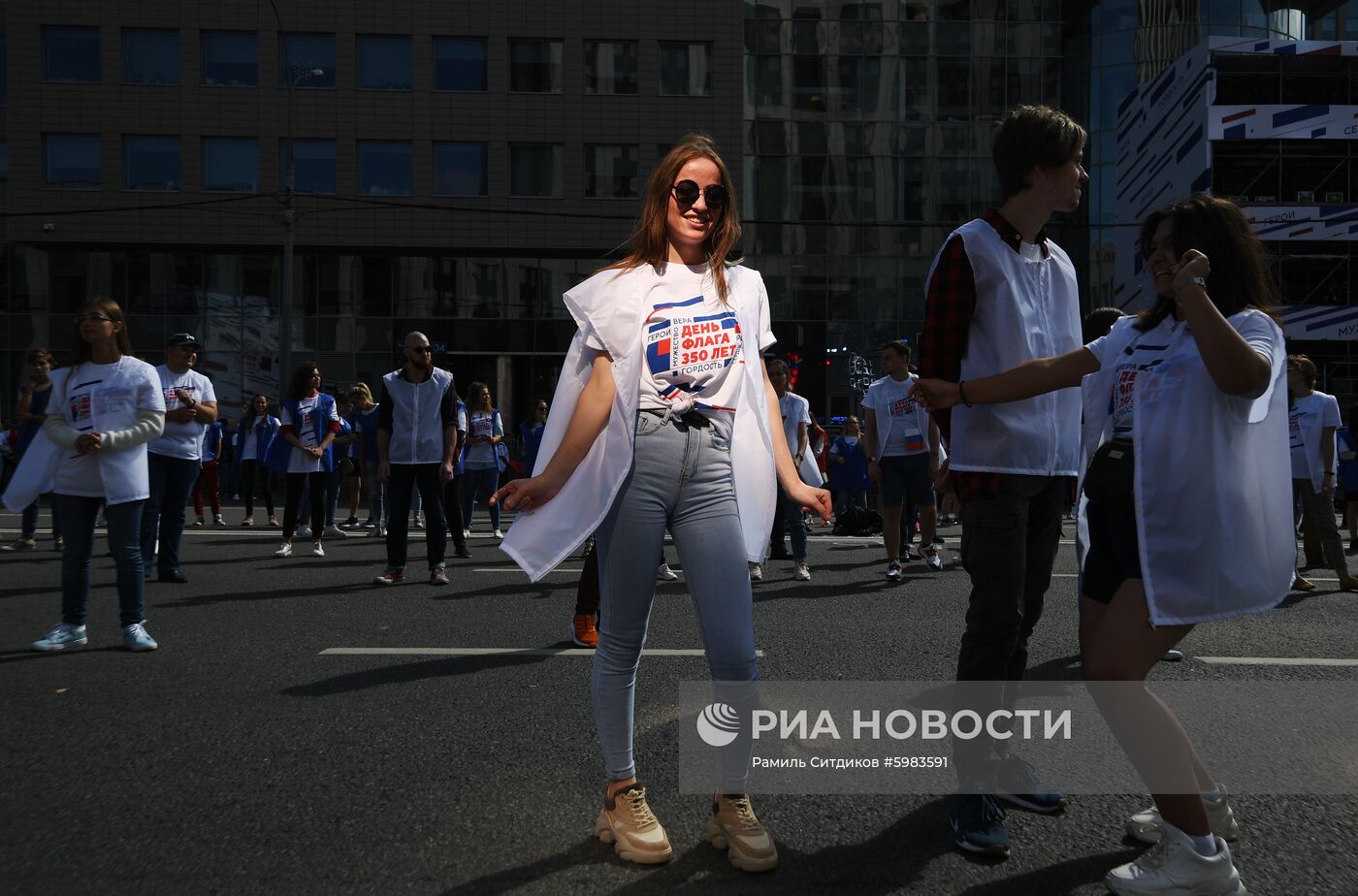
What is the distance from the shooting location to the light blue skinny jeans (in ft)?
10.3

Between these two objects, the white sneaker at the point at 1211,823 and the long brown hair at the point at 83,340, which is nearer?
the white sneaker at the point at 1211,823

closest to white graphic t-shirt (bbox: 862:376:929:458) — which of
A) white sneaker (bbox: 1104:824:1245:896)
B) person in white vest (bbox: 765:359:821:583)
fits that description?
person in white vest (bbox: 765:359:821:583)

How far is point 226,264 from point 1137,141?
1192 inches

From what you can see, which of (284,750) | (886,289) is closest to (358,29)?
(886,289)

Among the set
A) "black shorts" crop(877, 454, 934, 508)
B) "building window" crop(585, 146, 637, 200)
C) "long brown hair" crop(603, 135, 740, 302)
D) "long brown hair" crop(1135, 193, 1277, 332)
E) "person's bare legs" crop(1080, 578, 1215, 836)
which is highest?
"building window" crop(585, 146, 637, 200)

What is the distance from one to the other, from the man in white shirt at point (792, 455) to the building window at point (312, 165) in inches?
1111

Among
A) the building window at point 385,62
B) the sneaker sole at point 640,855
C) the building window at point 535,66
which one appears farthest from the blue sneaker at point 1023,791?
the building window at point 385,62

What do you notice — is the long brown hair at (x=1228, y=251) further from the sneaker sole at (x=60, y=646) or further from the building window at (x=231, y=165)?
the building window at (x=231, y=165)

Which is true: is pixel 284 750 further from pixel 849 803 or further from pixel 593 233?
pixel 593 233

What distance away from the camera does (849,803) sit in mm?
3670

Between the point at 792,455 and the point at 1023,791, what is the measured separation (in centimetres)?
704

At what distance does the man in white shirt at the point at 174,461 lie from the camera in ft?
29.6

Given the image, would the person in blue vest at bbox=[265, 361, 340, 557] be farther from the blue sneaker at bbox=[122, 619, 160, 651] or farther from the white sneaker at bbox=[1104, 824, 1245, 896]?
the white sneaker at bbox=[1104, 824, 1245, 896]

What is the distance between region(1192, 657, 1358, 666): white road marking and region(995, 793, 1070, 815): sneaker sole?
2.81 metres
